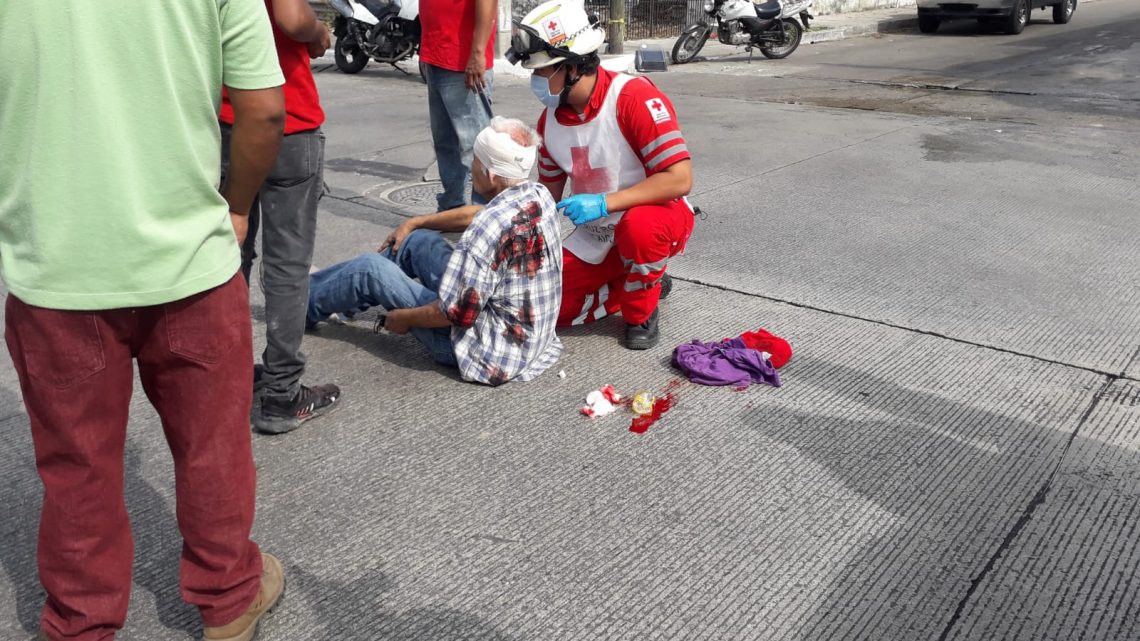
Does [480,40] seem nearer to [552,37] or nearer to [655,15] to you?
[552,37]

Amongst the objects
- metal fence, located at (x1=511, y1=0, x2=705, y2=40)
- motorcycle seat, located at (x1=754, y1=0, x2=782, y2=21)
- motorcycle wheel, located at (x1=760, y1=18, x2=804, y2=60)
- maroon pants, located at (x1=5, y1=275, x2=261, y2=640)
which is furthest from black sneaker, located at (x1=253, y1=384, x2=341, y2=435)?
metal fence, located at (x1=511, y1=0, x2=705, y2=40)

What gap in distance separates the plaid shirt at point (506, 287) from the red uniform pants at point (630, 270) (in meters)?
0.37

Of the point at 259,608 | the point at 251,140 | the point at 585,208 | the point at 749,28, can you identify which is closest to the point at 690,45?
the point at 749,28

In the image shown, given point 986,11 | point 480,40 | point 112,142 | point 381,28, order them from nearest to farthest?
point 112,142 → point 480,40 → point 381,28 → point 986,11

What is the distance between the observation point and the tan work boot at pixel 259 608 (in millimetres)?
2246

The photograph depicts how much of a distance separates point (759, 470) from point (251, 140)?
183 centimetres

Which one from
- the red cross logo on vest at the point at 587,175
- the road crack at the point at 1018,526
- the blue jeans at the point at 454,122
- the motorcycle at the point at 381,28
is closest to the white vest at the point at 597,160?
the red cross logo on vest at the point at 587,175

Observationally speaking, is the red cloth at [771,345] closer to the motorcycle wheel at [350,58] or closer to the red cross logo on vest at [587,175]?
the red cross logo on vest at [587,175]

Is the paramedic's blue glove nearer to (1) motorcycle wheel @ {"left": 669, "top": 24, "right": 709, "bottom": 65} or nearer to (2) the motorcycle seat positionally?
(1) motorcycle wheel @ {"left": 669, "top": 24, "right": 709, "bottom": 65}

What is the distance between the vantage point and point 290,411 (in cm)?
335

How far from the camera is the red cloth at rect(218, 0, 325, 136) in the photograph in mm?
3049

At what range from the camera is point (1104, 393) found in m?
3.62

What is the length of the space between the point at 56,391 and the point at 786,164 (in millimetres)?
6225

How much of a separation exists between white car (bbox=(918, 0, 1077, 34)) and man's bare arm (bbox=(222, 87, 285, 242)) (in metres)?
17.9
